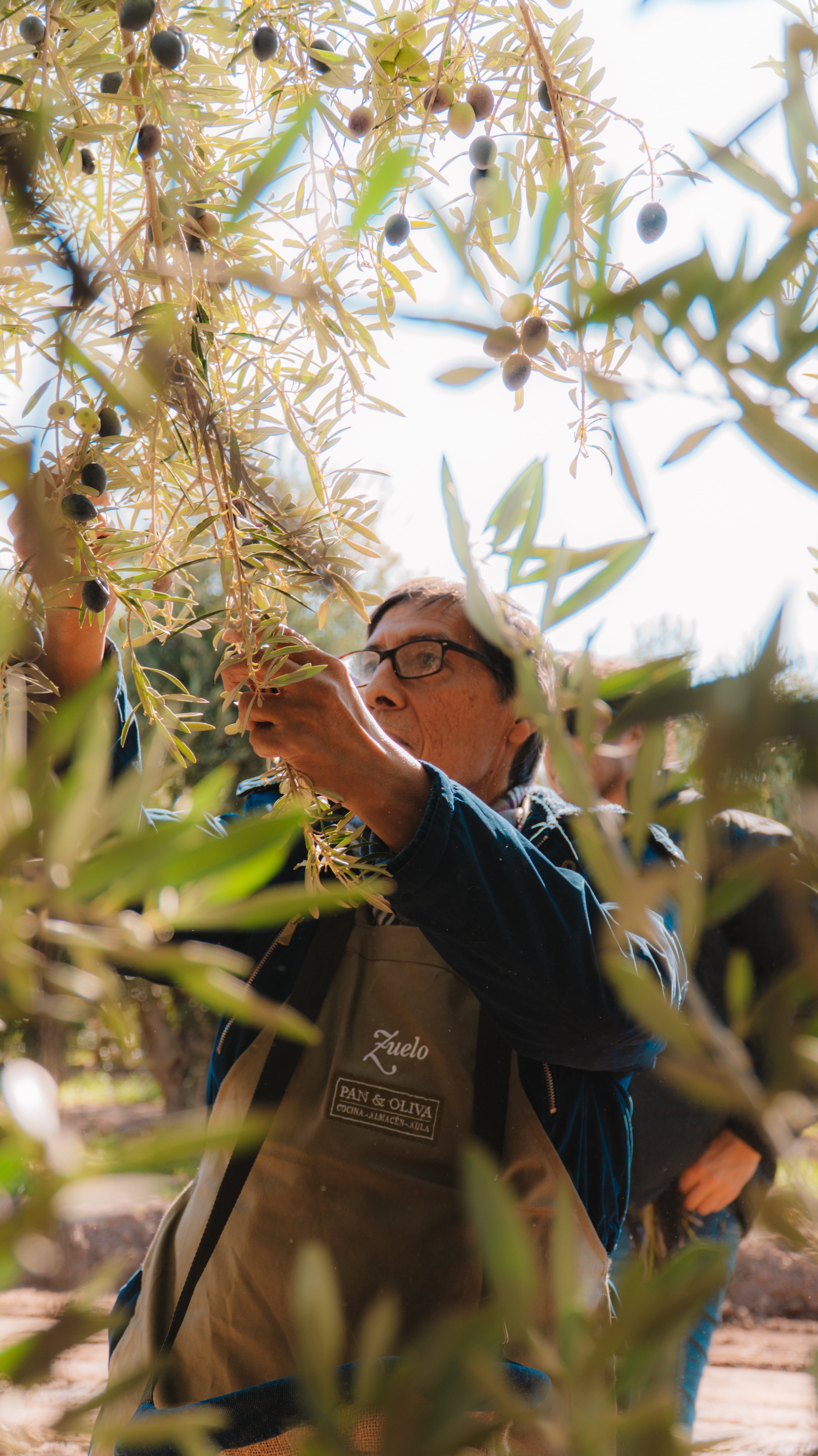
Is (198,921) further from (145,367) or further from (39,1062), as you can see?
(145,367)

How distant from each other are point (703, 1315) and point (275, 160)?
160cm

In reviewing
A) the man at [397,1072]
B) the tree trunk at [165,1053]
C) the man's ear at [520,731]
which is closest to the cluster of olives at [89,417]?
the man at [397,1072]

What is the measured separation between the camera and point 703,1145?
6.05ft

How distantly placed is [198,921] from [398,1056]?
875 mm

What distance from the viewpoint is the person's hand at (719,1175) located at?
6.05 feet

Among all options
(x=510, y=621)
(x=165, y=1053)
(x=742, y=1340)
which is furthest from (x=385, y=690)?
(x=165, y=1053)

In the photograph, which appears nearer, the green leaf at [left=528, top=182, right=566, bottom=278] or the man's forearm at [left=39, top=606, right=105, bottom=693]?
the green leaf at [left=528, top=182, right=566, bottom=278]

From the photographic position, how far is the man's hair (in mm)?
1307

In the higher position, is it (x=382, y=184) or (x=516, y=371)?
(x=516, y=371)

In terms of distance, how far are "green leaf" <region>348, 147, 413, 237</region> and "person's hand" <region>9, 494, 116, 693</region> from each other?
31 cm

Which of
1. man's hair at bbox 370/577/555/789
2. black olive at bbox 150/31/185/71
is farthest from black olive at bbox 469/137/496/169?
man's hair at bbox 370/577/555/789

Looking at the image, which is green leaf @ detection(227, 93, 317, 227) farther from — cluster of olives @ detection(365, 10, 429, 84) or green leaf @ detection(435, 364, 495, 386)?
cluster of olives @ detection(365, 10, 429, 84)

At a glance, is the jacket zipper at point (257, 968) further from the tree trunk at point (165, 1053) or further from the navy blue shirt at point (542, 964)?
Result: the tree trunk at point (165, 1053)

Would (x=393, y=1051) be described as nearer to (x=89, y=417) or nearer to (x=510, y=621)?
(x=510, y=621)
